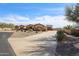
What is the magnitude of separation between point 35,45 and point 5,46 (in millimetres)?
193

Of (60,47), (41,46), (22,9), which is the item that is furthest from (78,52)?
(22,9)

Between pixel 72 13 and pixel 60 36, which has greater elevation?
pixel 72 13

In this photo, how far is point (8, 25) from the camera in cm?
154

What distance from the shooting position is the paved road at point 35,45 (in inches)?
60.5

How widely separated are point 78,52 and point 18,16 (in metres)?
0.45

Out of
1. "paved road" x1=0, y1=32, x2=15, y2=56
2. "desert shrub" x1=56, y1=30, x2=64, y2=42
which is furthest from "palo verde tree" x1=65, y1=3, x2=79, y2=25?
"paved road" x1=0, y1=32, x2=15, y2=56

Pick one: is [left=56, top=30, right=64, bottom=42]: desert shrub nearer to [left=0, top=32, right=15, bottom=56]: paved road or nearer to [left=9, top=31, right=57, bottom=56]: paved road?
[left=9, top=31, right=57, bottom=56]: paved road

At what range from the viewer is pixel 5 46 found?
60.8 inches

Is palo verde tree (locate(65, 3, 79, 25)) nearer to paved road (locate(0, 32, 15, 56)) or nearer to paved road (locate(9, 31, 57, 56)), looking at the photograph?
paved road (locate(9, 31, 57, 56))

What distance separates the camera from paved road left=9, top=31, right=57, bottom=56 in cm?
154

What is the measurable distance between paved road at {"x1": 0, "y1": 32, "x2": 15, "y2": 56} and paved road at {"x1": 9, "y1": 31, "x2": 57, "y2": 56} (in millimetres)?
26

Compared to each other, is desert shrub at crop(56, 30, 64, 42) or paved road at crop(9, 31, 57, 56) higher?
desert shrub at crop(56, 30, 64, 42)

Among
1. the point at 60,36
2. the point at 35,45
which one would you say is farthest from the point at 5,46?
the point at 60,36

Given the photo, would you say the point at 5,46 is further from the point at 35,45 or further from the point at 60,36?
the point at 60,36
